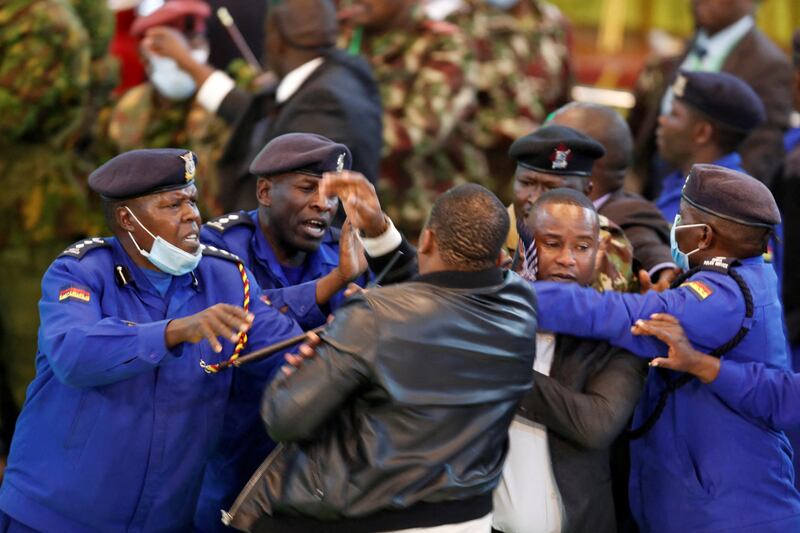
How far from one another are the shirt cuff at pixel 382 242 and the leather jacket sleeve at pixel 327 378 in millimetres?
589

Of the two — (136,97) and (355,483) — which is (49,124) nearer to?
(136,97)

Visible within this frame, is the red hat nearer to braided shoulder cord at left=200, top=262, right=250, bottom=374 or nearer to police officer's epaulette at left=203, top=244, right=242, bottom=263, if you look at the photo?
police officer's epaulette at left=203, top=244, right=242, bottom=263

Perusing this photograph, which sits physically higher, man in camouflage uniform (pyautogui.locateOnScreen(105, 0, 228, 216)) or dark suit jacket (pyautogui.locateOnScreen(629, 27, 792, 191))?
man in camouflage uniform (pyautogui.locateOnScreen(105, 0, 228, 216))

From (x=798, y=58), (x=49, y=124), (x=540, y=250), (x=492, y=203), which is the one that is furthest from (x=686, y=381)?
(x=49, y=124)

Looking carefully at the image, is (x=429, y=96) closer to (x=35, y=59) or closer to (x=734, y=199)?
(x=35, y=59)

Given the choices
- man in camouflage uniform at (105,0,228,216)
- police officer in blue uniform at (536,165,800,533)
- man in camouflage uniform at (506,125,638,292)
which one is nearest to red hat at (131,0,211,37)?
man in camouflage uniform at (105,0,228,216)

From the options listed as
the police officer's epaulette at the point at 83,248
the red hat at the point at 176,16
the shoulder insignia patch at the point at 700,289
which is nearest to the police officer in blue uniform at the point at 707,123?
the shoulder insignia patch at the point at 700,289

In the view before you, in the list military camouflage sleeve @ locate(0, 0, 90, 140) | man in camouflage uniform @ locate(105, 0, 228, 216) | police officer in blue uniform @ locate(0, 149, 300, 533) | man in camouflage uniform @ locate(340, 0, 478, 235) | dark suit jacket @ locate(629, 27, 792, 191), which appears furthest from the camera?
man in camouflage uniform @ locate(340, 0, 478, 235)

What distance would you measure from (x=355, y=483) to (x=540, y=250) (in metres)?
1.02

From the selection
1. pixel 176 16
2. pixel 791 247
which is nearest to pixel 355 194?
pixel 791 247

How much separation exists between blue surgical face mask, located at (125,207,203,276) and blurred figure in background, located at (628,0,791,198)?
136 inches

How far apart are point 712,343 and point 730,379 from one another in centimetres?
12

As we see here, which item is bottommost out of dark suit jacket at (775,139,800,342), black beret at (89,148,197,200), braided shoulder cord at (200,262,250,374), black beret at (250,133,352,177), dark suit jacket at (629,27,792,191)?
dark suit jacket at (775,139,800,342)

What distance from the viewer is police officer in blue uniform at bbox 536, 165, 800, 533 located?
13.1 feet
